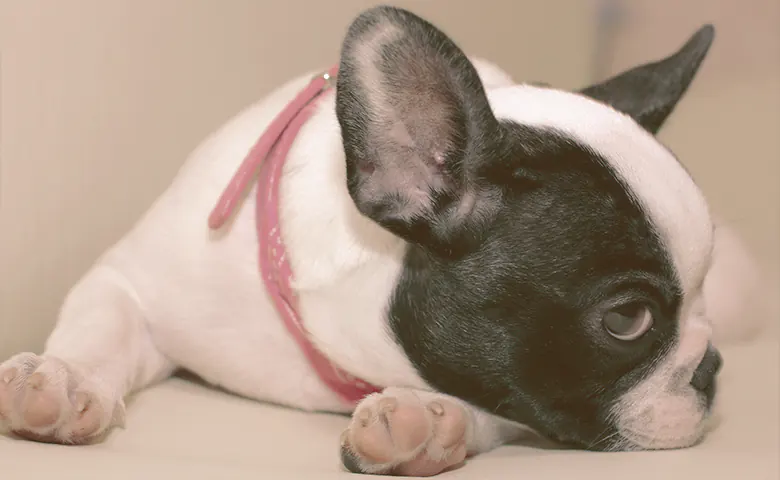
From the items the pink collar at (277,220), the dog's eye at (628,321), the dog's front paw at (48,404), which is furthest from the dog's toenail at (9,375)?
the dog's eye at (628,321)

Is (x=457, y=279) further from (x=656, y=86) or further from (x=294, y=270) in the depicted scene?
(x=656, y=86)

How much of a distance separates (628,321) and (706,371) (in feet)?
0.64

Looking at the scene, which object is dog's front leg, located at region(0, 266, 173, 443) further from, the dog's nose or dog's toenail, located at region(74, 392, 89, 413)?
the dog's nose

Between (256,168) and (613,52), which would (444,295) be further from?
(613,52)

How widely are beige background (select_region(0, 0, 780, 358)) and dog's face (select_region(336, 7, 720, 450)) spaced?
690mm

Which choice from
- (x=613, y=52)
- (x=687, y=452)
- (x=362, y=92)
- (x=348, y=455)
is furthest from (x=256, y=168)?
(x=613, y=52)

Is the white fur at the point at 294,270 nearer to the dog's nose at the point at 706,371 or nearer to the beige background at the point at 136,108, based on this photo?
the dog's nose at the point at 706,371

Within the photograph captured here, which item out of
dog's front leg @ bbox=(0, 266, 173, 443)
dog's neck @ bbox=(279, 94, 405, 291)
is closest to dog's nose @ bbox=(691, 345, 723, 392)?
dog's neck @ bbox=(279, 94, 405, 291)

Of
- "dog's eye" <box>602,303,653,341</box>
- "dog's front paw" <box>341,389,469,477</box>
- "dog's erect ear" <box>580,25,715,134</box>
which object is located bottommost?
"dog's front paw" <box>341,389,469,477</box>

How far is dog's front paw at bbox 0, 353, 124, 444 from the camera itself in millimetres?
1088

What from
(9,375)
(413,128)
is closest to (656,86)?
(413,128)

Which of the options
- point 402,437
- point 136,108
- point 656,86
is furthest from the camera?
point 136,108

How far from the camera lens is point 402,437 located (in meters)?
1.07

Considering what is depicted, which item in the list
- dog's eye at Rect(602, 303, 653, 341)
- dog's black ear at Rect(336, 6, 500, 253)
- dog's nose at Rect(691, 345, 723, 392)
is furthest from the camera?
dog's nose at Rect(691, 345, 723, 392)
